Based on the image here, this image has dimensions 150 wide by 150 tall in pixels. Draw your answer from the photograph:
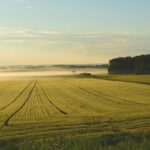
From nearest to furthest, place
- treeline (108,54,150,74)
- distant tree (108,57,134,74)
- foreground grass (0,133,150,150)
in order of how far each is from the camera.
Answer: foreground grass (0,133,150,150), treeline (108,54,150,74), distant tree (108,57,134,74)

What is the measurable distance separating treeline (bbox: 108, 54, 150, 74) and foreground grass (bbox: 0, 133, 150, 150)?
5376 inches

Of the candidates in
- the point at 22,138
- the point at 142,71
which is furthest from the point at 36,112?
the point at 142,71

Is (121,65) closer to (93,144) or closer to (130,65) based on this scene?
(130,65)

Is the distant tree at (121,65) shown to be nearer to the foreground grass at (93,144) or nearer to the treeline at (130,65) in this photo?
the treeline at (130,65)

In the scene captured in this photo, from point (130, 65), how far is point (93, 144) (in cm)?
16698

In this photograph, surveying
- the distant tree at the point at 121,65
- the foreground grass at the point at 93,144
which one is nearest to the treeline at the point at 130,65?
the distant tree at the point at 121,65

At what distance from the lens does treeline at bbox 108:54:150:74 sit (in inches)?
6292

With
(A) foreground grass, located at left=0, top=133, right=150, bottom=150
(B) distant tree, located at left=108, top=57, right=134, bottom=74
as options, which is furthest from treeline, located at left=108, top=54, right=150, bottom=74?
(A) foreground grass, located at left=0, top=133, right=150, bottom=150

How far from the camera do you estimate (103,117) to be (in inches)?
1206

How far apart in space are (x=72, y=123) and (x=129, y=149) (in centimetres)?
937

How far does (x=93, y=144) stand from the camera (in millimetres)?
19969

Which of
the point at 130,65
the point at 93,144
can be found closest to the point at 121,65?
the point at 130,65

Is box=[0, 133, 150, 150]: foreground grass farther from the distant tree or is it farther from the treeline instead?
the distant tree

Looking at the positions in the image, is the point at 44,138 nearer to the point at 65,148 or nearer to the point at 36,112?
the point at 65,148
